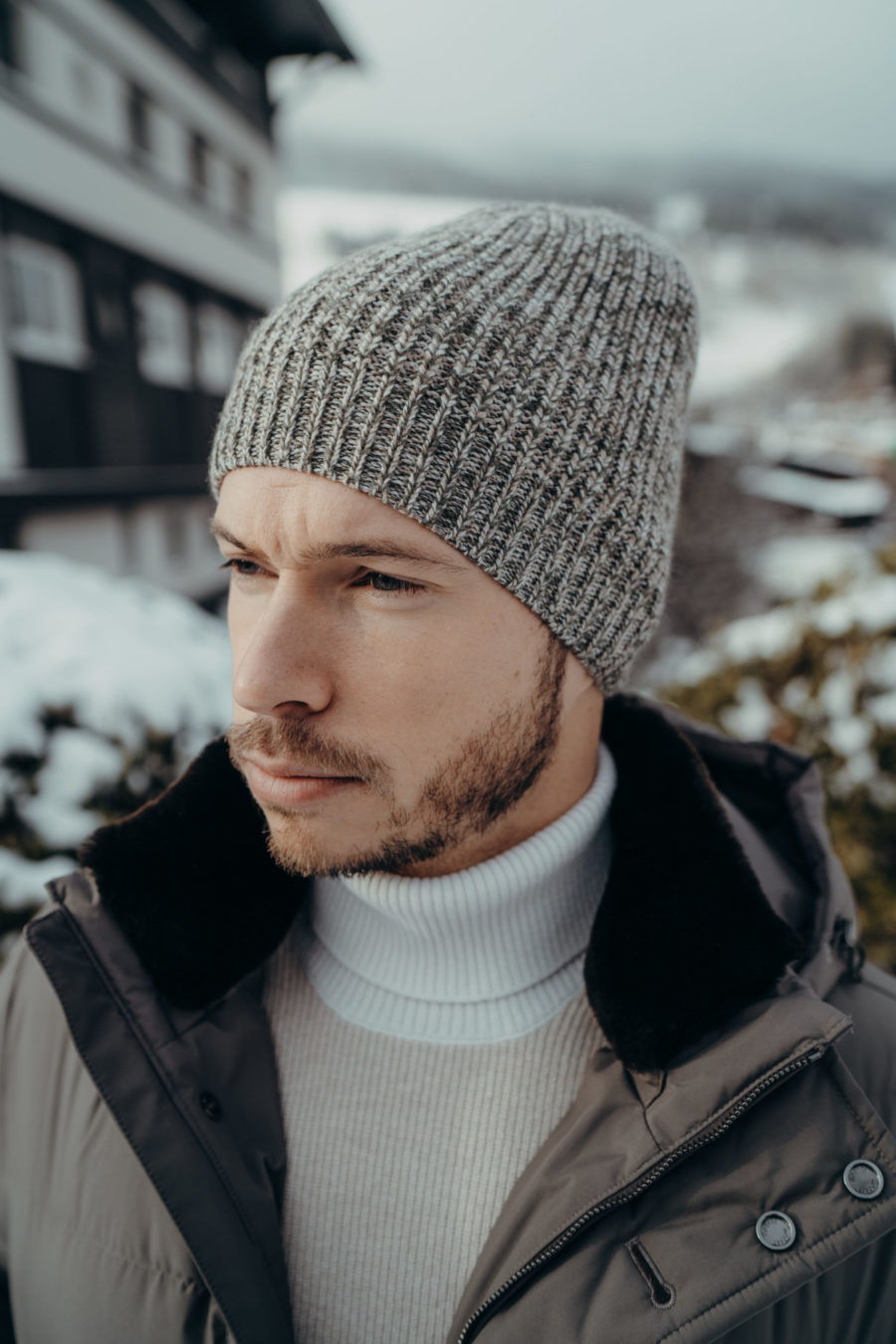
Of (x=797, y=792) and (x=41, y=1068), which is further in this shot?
(x=797, y=792)

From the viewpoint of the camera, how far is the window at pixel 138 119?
3631 millimetres

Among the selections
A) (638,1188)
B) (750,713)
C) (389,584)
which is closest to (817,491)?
(750,713)

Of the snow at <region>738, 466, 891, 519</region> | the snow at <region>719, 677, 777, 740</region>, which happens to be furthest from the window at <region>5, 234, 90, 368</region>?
the snow at <region>738, 466, 891, 519</region>

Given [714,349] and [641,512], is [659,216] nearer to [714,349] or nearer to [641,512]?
[714,349]

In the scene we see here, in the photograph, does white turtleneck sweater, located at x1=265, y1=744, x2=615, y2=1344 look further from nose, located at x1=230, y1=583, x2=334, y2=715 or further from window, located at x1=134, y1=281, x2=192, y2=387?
window, located at x1=134, y1=281, x2=192, y2=387

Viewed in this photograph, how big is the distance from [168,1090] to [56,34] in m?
3.95

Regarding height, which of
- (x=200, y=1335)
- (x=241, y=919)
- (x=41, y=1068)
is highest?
(x=241, y=919)

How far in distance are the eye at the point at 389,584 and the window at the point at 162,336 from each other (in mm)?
3224

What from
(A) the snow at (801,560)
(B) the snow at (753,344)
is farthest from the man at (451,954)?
(B) the snow at (753,344)

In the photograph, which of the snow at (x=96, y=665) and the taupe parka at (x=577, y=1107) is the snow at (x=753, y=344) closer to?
the snow at (x=96, y=665)

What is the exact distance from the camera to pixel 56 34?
10.4 ft

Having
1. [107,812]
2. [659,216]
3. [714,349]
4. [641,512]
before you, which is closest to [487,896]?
[641,512]

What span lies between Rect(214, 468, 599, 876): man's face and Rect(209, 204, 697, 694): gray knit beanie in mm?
52

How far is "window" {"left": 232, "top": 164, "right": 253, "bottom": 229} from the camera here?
14.1 ft
